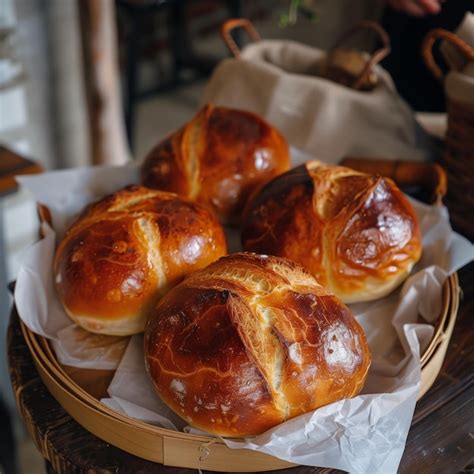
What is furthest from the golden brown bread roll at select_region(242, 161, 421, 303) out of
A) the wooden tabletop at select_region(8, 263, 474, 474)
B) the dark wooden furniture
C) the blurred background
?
the dark wooden furniture

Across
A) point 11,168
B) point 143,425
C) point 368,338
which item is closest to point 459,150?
point 368,338

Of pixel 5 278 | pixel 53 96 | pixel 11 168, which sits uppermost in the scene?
pixel 11 168

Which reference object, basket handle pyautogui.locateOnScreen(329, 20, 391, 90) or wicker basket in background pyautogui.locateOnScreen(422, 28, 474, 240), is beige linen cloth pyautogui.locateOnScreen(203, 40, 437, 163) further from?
wicker basket in background pyautogui.locateOnScreen(422, 28, 474, 240)

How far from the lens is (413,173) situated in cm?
119

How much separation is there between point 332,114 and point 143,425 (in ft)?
2.79

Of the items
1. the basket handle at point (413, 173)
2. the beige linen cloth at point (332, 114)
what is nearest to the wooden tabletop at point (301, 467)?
the basket handle at point (413, 173)

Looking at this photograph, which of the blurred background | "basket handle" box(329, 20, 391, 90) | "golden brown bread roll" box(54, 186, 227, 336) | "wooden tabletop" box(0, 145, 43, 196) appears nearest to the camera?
"golden brown bread roll" box(54, 186, 227, 336)

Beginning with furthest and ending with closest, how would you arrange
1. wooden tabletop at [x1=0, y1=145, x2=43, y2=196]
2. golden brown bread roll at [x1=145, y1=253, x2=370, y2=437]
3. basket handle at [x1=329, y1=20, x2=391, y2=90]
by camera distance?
wooden tabletop at [x1=0, y1=145, x2=43, y2=196] < basket handle at [x1=329, y1=20, x2=391, y2=90] < golden brown bread roll at [x1=145, y1=253, x2=370, y2=437]

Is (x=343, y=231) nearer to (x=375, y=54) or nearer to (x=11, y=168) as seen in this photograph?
(x=375, y=54)

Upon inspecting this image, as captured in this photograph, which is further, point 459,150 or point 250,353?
point 459,150

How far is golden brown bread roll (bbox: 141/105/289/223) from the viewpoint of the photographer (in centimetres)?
111

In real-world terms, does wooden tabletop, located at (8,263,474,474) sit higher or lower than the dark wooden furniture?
higher

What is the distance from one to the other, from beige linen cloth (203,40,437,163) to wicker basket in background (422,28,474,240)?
145 mm

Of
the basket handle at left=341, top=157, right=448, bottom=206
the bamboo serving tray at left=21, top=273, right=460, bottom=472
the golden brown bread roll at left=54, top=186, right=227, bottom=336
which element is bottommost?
the bamboo serving tray at left=21, top=273, right=460, bottom=472
